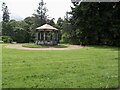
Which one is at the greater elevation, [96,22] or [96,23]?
[96,22]

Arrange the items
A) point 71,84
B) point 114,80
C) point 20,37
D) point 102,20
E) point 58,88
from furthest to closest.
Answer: point 20,37
point 102,20
point 114,80
point 71,84
point 58,88

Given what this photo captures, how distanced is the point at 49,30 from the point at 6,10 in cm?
3978

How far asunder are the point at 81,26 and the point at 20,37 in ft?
43.3

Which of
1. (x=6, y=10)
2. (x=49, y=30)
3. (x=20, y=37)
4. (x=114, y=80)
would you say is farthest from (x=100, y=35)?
(x=6, y=10)

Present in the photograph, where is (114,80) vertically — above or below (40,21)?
below

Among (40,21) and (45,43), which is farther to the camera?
(40,21)

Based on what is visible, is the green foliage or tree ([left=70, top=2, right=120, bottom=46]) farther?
tree ([left=70, top=2, right=120, bottom=46])

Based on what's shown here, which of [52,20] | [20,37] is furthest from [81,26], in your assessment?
[52,20]

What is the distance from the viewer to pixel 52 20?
184 feet

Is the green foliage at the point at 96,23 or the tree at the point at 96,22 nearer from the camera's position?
the green foliage at the point at 96,23

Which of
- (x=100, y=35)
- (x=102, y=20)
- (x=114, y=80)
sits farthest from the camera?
(x=100, y=35)

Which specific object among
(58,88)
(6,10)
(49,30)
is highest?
(6,10)

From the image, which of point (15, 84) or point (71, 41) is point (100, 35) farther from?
point (15, 84)

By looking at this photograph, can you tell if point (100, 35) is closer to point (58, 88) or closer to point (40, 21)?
point (40, 21)
